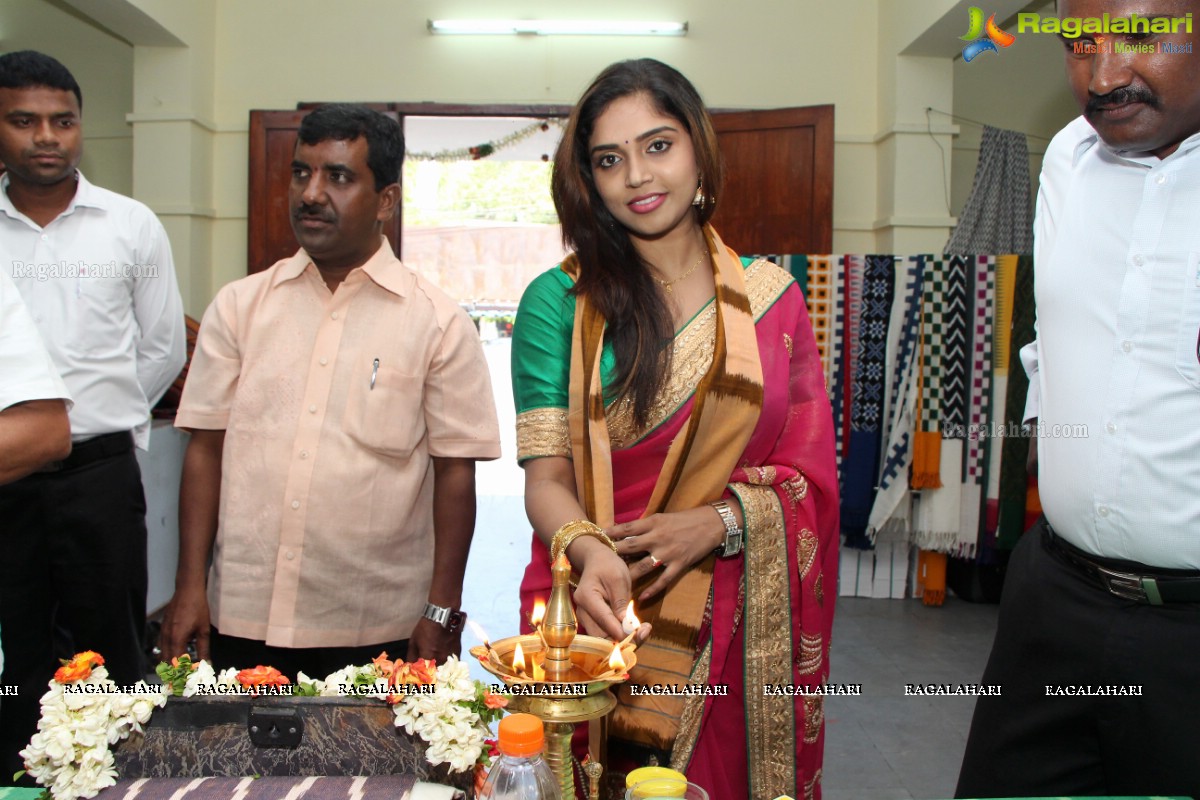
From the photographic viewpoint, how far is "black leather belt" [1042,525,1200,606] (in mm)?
1375

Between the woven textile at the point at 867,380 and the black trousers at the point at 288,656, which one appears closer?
the black trousers at the point at 288,656

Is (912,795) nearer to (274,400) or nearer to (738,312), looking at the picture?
(738,312)

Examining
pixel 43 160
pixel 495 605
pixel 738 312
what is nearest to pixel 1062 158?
pixel 738 312

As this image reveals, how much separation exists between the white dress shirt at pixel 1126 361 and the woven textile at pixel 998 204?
432 cm

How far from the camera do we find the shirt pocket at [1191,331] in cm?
139

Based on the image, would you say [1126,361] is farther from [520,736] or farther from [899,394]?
[899,394]

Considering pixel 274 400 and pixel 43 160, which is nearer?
pixel 274 400

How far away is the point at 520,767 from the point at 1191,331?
117cm

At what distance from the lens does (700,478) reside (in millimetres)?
1633

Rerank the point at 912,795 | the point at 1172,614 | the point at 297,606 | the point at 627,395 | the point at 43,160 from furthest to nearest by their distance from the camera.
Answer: the point at 912,795 < the point at 43,160 < the point at 297,606 < the point at 627,395 < the point at 1172,614

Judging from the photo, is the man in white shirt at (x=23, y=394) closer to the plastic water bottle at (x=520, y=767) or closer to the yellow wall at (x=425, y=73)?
the plastic water bottle at (x=520, y=767)

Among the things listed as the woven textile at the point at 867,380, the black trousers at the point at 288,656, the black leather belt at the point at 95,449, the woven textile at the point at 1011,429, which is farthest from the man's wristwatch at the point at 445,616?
the woven textile at the point at 1011,429

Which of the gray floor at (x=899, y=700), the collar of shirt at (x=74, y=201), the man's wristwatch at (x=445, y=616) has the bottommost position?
the gray floor at (x=899, y=700)

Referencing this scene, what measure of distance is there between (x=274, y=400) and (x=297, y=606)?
433mm
